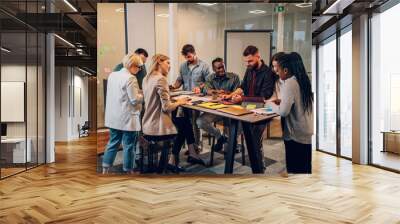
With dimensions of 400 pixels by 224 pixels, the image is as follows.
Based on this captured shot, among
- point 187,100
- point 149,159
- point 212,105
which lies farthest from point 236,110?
point 149,159

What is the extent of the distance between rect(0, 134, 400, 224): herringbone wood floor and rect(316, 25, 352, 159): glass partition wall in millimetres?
2149

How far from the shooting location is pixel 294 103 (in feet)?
21.1

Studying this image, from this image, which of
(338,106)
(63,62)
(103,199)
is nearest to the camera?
(103,199)

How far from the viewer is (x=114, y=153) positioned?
21.3 ft

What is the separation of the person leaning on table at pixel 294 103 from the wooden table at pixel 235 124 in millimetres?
280

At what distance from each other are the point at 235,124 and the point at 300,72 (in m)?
1.51

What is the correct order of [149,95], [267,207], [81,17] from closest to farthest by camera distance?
[267,207], [149,95], [81,17]

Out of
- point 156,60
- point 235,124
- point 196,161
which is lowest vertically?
point 196,161

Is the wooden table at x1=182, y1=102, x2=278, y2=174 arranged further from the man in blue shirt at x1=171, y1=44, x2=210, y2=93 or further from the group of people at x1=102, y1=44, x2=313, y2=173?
the man in blue shirt at x1=171, y1=44, x2=210, y2=93

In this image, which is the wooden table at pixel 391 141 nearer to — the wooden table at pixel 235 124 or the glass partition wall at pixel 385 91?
the glass partition wall at pixel 385 91

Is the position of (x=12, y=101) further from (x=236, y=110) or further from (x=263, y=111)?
(x=263, y=111)

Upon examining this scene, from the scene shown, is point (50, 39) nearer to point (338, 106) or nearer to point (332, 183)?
point (332, 183)

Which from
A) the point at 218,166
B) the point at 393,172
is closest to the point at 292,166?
the point at 218,166

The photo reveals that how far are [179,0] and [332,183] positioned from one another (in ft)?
14.2
